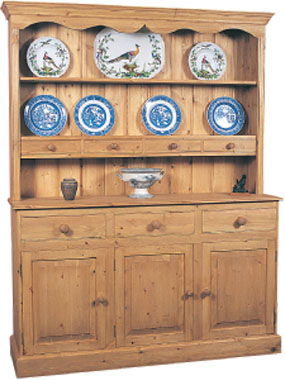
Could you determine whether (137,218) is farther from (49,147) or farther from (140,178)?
(49,147)

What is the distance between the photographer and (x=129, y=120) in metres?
4.36

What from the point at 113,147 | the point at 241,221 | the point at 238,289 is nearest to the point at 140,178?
the point at 113,147

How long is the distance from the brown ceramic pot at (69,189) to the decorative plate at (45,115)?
41 centimetres

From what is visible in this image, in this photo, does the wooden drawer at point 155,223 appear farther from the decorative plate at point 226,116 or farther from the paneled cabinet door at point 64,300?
the decorative plate at point 226,116

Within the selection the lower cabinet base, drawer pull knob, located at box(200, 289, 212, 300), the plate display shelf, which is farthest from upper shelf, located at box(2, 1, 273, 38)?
the lower cabinet base

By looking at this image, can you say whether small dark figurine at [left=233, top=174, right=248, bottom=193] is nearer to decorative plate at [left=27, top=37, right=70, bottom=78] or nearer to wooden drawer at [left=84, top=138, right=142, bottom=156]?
wooden drawer at [left=84, top=138, right=142, bottom=156]

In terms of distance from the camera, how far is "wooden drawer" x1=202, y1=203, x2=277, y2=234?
403cm

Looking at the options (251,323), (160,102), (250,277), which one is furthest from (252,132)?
(251,323)

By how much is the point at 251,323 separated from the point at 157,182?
1137 millimetres

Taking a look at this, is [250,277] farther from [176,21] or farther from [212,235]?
[176,21]

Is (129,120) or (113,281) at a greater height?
(129,120)

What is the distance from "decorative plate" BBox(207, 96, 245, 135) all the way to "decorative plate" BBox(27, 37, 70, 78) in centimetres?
106

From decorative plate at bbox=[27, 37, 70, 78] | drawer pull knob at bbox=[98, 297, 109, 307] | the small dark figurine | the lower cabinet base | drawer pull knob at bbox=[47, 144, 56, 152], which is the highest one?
decorative plate at bbox=[27, 37, 70, 78]

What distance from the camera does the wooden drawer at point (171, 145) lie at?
164 inches
